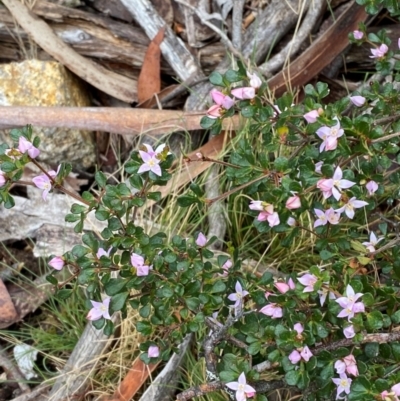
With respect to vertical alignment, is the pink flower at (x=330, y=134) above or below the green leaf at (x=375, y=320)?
above

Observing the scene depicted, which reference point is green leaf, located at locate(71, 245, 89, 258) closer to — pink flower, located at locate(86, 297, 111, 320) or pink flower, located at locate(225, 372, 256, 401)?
pink flower, located at locate(86, 297, 111, 320)

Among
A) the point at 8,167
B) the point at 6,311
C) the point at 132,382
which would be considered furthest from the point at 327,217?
the point at 6,311

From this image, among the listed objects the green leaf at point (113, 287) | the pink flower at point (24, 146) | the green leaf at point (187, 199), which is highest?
the pink flower at point (24, 146)

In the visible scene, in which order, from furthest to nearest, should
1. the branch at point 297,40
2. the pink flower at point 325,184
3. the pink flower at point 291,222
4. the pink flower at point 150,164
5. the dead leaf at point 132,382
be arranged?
1. the branch at point 297,40
2. the dead leaf at point 132,382
3. the pink flower at point 291,222
4. the pink flower at point 150,164
5. the pink flower at point 325,184

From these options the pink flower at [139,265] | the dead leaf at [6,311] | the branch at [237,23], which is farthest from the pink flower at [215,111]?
the dead leaf at [6,311]

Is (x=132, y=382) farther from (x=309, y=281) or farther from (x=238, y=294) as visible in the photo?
(x=309, y=281)

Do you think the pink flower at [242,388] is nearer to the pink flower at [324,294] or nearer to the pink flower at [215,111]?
the pink flower at [324,294]

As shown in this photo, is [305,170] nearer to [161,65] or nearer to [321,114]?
[321,114]
